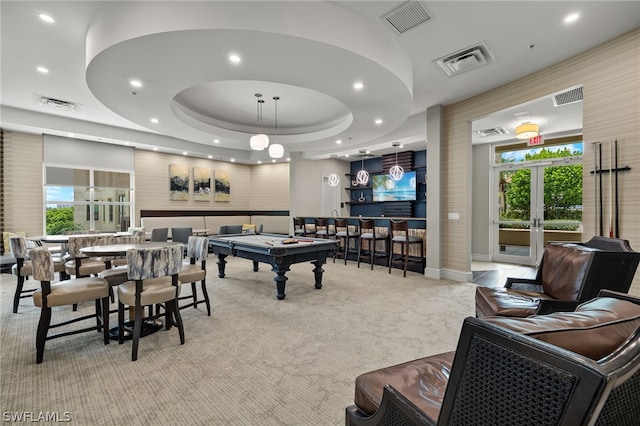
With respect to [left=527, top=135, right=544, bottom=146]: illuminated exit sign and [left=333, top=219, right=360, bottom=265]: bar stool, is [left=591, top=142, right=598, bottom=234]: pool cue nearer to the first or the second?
[left=527, top=135, right=544, bottom=146]: illuminated exit sign

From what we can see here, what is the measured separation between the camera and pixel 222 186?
1053 centimetres

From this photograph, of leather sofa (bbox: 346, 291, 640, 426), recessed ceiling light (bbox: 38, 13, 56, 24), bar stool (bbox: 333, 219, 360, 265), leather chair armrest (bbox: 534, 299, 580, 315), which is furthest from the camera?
bar stool (bbox: 333, 219, 360, 265)

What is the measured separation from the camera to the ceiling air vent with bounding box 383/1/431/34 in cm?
301

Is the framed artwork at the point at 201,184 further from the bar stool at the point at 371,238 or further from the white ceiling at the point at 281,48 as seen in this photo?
the bar stool at the point at 371,238

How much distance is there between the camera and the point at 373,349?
2.82m

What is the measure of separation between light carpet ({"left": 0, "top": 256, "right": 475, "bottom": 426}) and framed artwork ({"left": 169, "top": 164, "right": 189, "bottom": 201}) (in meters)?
5.16

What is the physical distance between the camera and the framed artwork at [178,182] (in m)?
9.26

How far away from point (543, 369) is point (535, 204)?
8.14 meters

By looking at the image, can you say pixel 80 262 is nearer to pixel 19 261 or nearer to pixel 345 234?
pixel 19 261

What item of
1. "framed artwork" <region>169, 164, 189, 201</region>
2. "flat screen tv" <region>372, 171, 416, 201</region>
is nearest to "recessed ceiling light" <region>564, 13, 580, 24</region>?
"flat screen tv" <region>372, 171, 416, 201</region>

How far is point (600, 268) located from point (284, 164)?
938 cm

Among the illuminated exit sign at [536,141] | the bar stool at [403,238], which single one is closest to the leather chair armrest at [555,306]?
the bar stool at [403,238]

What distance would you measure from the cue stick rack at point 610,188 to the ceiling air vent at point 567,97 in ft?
4.06

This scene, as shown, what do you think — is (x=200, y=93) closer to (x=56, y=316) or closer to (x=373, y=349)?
(x=56, y=316)
